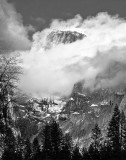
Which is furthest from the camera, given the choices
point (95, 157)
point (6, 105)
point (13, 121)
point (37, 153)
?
point (37, 153)

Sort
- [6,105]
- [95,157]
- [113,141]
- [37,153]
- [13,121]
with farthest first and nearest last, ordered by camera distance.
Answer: [37,153] < [113,141] < [95,157] < [13,121] < [6,105]

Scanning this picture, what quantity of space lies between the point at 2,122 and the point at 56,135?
5793 cm

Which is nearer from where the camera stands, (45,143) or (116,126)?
(116,126)

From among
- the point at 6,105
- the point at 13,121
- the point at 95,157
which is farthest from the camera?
the point at 95,157

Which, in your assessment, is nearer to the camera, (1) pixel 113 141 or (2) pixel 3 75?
(2) pixel 3 75

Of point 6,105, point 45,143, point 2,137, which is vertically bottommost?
point 2,137

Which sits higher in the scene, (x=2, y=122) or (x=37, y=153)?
(x=37, y=153)

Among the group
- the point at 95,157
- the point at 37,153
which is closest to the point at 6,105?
the point at 95,157

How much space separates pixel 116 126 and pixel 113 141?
380 cm

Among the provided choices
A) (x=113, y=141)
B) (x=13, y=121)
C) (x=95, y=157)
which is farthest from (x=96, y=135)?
(x=13, y=121)

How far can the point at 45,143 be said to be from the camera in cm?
9638

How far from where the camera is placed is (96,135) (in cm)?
10000

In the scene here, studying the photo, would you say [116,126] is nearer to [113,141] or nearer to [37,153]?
[113,141]

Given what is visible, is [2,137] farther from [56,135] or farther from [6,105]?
[56,135]
